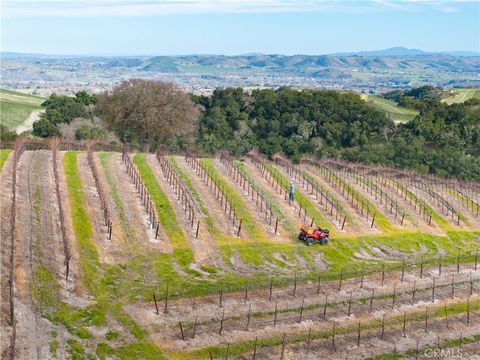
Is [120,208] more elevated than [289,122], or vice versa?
[289,122]

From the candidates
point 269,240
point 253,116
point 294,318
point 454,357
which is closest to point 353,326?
point 294,318

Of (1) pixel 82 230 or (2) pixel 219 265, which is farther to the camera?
(1) pixel 82 230

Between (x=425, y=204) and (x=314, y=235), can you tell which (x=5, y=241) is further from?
(x=425, y=204)

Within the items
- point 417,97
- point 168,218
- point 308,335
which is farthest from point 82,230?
point 417,97

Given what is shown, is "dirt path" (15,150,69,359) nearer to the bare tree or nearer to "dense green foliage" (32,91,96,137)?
"dense green foliage" (32,91,96,137)

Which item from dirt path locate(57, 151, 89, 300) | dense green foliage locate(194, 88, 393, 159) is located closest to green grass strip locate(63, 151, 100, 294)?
dirt path locate(57, 151, 89, 300)

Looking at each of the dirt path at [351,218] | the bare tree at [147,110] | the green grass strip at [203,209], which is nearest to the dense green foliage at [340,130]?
the bare tree at [147,110]
